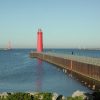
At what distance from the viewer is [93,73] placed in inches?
1725

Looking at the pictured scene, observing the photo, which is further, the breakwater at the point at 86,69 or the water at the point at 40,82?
the breakwater at the point at 86,69

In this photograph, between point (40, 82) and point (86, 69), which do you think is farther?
point (40, 82)

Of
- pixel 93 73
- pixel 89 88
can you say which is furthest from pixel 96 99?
pixel 93 73

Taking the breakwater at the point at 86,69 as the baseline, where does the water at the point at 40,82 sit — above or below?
below

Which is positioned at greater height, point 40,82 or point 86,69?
point 86,69

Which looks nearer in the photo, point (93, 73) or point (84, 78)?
point (93, 73)

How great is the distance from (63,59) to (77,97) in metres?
53.3

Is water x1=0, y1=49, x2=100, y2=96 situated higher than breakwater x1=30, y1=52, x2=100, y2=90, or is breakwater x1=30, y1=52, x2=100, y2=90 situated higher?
breakwater x1=30, y1=52, x2=100, y2=90

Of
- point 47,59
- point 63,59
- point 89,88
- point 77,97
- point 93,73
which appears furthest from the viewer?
point 47,59

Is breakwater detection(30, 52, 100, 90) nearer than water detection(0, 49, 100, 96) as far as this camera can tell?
No

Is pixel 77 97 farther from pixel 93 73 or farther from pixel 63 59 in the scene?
pixel 63 59

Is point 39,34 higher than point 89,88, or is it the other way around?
point 39,34

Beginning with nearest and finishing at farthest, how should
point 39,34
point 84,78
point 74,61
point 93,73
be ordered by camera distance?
point 93,73, point 84,78, point 74,61, point 39,34

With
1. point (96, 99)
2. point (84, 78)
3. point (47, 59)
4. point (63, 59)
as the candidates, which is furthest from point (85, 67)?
point (47, 59)
